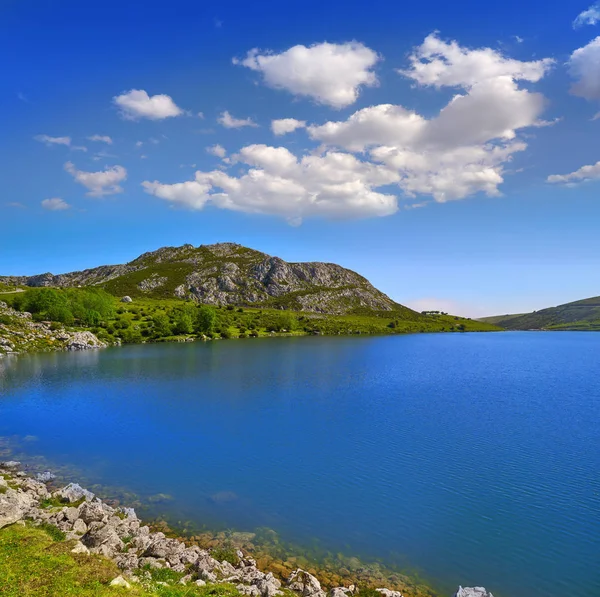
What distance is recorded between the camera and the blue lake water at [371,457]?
928 inches

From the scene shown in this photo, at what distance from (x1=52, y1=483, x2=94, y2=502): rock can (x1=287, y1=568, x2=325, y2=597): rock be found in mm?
16125

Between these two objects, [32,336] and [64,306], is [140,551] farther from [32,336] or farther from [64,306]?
[64,306]

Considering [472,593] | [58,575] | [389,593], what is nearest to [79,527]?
[58,575]

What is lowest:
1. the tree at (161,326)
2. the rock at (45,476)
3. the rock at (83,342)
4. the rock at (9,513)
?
the rock at (45,476)

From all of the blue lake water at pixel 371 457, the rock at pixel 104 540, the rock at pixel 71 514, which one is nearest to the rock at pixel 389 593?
the blue lake water at pixel 371 457

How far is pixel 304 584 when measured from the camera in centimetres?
1903

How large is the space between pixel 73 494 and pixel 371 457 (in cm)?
2401

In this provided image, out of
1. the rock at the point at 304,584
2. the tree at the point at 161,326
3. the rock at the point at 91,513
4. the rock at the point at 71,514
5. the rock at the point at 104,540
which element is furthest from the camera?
the tree at the point at 161,326

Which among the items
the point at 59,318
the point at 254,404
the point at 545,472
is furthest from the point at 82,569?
the point at 59,318

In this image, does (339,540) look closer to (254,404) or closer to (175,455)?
(175,455)

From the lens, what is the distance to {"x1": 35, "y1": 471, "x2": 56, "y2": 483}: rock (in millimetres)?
32031

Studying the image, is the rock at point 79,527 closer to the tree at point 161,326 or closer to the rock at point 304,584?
the rock at point 304,584

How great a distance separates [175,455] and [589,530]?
3278 cm

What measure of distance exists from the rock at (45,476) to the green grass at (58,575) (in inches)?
559
